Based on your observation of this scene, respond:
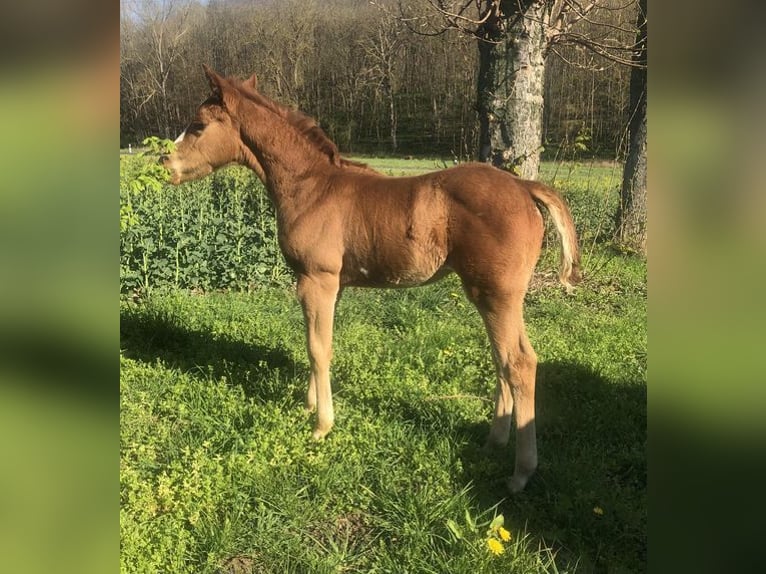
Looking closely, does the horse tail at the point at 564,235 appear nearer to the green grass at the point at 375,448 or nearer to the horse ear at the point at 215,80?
the green grass at the point at 375,448

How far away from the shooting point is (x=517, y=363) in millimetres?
2723

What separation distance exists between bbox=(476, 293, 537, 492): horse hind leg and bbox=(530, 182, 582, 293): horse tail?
0.85 feet

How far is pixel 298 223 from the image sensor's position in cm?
302

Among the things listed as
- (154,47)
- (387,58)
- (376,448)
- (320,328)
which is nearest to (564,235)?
(320,328)

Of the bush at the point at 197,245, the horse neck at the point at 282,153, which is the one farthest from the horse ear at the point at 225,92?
the bush at the point at 197,245

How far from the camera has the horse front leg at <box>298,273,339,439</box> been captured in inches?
119

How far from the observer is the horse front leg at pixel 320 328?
3.02 meters

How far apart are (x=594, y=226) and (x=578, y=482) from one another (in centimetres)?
447

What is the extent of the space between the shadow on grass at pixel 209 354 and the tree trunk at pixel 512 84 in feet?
7.56

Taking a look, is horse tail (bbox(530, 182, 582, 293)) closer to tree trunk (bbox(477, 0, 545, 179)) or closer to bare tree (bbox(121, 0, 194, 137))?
tree trunk (bbox(477, 0, 545, 179))
